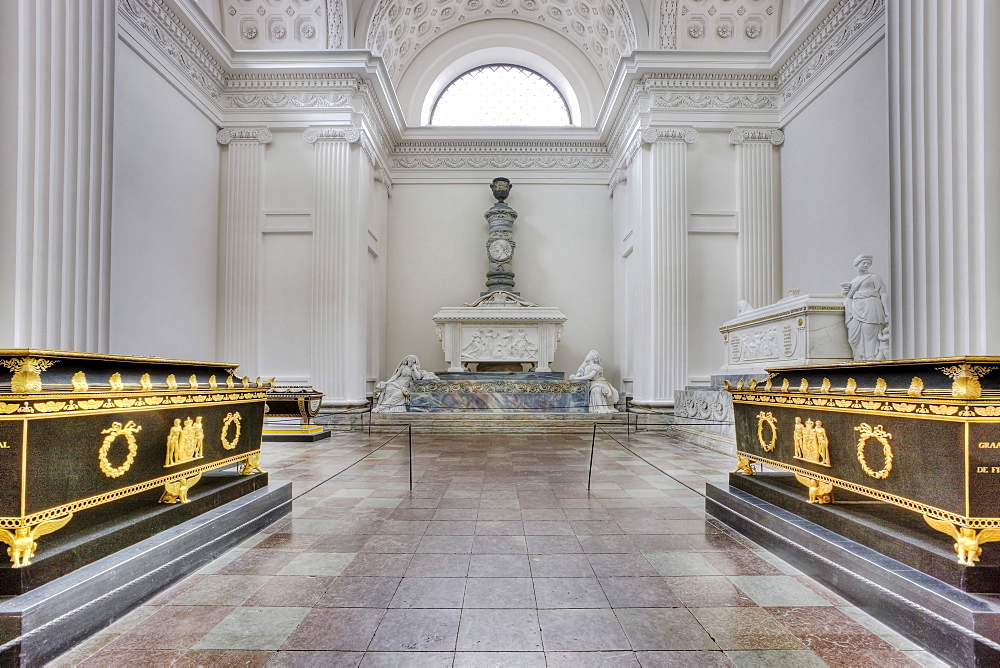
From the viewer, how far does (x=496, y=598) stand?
255 centimetres

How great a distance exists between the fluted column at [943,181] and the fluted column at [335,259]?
9.17 metres

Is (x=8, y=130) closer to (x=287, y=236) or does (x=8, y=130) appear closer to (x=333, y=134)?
(x=287, y=236)

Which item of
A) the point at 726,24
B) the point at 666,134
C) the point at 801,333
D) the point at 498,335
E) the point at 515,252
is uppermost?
the point at 726,24

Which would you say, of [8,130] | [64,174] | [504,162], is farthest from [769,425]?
[504,162]

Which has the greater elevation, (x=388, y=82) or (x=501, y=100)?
(x=501, y=100)

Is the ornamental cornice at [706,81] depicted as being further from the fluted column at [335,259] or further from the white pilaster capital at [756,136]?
the fluted column at [335,259]

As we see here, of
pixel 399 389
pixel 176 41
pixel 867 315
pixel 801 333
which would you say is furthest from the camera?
pixel 399 389

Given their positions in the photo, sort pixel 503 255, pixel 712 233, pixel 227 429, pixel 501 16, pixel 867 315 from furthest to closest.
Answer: pixel 501 16 < pixel 503 255 < pixel 712 233 < pixel 867 315 < pixel 227 429

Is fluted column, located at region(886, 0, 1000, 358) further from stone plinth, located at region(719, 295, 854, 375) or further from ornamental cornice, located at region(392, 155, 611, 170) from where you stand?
ornamental cornice, located at region(392, 155, 611, 170)

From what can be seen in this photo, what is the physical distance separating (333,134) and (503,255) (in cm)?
496

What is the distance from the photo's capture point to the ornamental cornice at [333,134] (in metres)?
11.1

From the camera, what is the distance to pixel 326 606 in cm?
246

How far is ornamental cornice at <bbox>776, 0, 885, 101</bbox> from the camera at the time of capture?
862 cm

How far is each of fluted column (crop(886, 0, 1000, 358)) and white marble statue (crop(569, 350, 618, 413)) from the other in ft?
18.2
